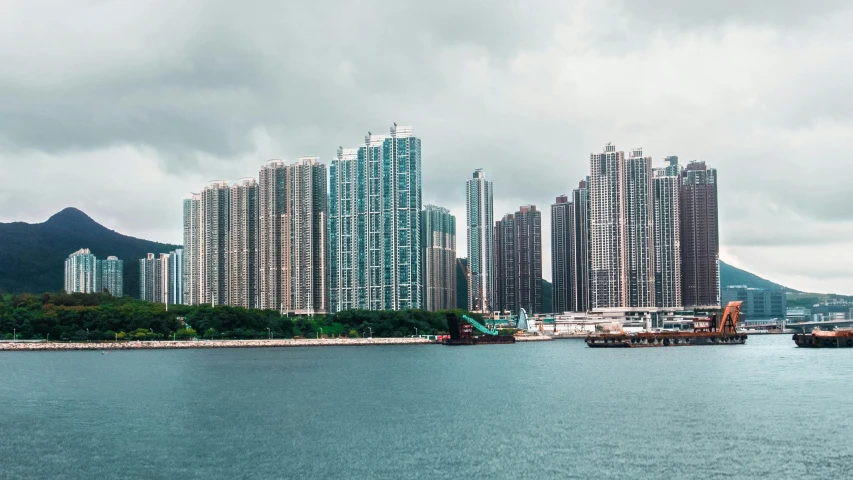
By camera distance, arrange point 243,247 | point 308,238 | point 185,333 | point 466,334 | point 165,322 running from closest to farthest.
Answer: point 165,322, point 185,333, point 466,334, point 308,238, point 243,247

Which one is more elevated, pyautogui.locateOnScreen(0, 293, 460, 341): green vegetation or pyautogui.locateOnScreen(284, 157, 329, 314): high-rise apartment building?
pyautogui.locateOnScreen(284, 157, 329, 314): high-rise apartment building

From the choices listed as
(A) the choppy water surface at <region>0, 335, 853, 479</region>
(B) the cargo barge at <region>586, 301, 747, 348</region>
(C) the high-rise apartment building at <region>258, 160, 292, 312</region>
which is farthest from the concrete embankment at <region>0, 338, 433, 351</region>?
(A) the choppy water surface at <region>0, 335, 853, 479</region>

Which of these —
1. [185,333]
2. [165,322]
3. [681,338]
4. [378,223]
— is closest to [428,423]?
[185,333]

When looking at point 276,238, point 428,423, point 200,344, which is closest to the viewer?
point 428,423

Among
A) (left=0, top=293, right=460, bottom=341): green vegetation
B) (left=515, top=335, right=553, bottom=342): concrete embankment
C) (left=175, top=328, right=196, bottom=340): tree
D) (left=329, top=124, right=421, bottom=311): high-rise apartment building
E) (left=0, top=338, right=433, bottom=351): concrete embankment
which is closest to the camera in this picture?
(left=0, top=338, right=433, bottom=351): concrete embankment

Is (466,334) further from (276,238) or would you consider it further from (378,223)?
(276,238)

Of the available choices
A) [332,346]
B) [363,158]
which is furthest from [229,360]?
[363,158]

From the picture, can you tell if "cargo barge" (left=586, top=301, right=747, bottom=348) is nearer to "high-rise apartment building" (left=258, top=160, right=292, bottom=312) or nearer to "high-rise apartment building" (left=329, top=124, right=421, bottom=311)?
"high-rise apartment building" (left=329, top=124, right=421, bottom=311)
